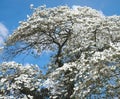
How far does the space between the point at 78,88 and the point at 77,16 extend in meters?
7.55

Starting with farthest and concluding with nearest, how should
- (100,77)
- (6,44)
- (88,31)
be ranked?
(6,44), (88,31), (100,77)

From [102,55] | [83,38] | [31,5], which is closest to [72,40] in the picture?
[83,38]

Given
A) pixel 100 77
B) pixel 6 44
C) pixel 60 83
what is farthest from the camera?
pixel 6 44

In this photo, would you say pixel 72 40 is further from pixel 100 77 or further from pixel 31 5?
pixel 100 77

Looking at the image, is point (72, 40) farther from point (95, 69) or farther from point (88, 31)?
point (95, 69)

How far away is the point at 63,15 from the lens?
25.1 m

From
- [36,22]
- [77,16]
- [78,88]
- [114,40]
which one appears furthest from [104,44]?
[78,88]

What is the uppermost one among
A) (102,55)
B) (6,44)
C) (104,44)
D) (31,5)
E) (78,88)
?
(31,5)

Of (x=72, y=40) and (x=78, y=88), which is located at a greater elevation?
(x=72, y=40)

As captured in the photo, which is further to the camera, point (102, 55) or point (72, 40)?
point (72, 40)

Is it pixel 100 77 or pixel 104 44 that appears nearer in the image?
pixel 100 77

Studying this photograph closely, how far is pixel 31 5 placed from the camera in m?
27.0

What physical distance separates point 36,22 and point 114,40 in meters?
4.81

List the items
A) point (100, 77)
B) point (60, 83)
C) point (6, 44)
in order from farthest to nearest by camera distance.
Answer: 1. point (6, 44)
2. point (60, 83)
3. point (100, 77)
